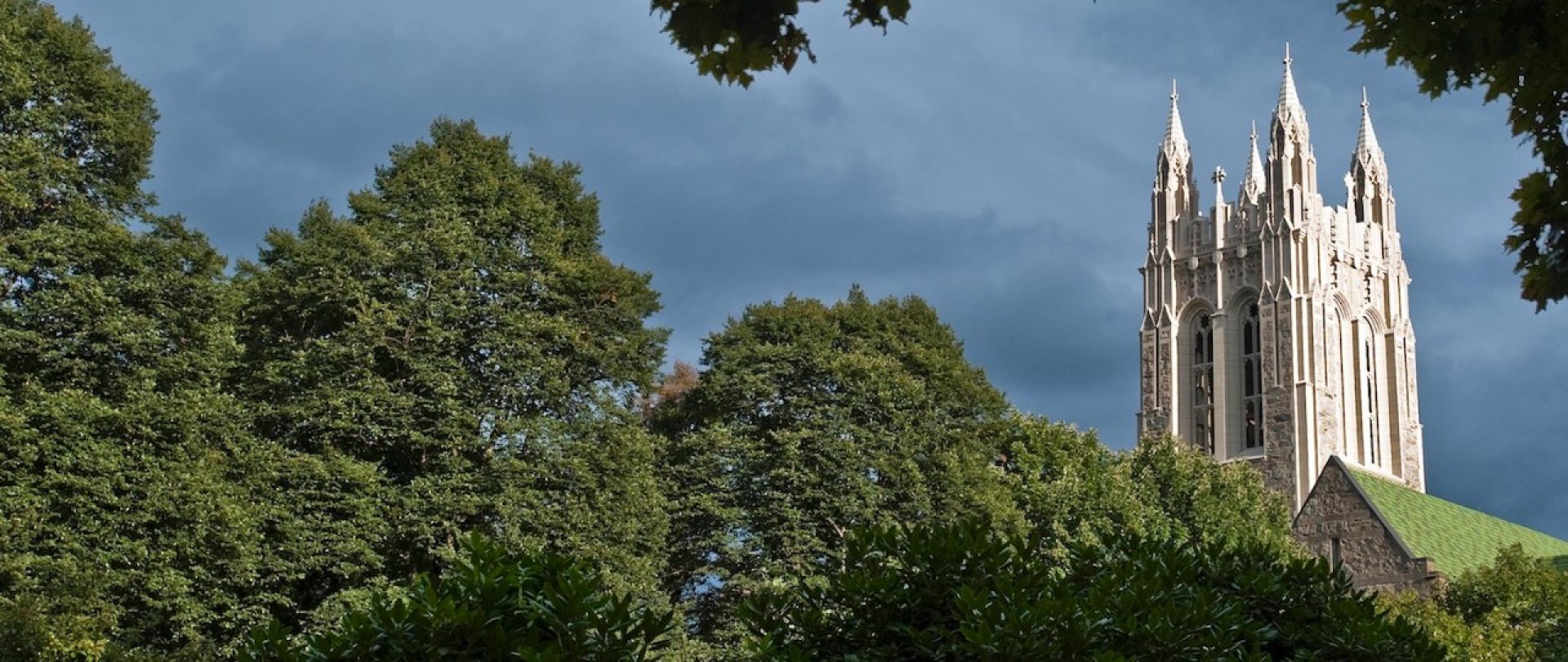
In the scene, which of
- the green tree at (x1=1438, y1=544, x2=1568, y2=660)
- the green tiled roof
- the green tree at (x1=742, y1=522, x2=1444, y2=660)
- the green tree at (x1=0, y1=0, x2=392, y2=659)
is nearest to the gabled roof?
the green tiled roof

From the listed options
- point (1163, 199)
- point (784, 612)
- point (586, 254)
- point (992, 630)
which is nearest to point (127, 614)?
point (586, 254)

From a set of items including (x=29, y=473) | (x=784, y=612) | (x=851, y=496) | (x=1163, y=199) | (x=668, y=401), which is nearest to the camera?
(x=784, y=612)

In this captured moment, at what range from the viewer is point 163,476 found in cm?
2675

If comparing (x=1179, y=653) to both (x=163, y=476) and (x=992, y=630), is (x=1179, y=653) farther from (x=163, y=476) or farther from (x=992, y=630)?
(x=163, y=476)

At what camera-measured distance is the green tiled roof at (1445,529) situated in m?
52.9

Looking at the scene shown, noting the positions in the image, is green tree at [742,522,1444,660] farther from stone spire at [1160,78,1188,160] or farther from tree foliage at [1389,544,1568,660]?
stone spire at [1160,78,1188,160]

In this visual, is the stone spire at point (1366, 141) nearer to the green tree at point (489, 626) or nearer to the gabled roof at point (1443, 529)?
the gabled roof at point (1443, 529)

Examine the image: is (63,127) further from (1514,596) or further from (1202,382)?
(1202,382)

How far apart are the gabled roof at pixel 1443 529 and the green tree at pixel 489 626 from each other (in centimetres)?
4658

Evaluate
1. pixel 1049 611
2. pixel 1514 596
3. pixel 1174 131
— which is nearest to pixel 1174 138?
pixel 1174 131

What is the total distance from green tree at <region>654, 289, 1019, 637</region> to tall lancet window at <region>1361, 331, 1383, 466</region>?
36.1 meters

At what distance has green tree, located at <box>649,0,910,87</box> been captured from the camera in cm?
610

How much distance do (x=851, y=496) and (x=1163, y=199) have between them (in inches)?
1720

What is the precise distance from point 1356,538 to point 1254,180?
2572 cm
